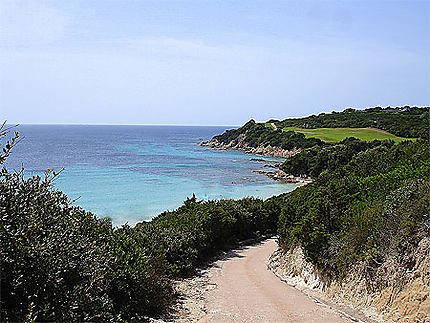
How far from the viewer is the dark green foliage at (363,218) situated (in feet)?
34.4

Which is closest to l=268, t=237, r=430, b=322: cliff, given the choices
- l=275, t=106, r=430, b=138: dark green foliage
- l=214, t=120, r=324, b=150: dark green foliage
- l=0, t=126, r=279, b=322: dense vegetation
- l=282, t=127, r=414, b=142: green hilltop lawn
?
l=0, t=126, r=279, b=322: dense vegetation

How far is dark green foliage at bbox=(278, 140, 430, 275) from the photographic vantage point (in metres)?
10.5

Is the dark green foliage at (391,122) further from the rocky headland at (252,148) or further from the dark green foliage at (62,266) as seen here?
the dark green foliage at (62,266)

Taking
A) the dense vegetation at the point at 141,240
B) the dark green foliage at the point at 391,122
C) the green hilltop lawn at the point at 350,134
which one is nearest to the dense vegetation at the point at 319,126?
the dark green foliage at the point at 391,122

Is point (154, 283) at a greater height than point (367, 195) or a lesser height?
lesser

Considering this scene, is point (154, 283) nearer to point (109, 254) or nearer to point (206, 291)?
point (109, 254)

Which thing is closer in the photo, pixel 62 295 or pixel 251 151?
pixel 62 295

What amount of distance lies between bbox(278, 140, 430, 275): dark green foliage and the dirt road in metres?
1.59

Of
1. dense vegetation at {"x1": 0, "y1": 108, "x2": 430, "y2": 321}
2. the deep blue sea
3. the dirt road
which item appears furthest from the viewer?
the deep blue sea

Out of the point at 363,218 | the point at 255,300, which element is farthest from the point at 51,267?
the point at 363,218

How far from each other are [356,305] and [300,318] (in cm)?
175

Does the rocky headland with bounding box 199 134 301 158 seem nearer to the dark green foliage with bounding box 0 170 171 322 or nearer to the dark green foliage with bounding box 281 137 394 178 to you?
the dark green foliage with bounding box 281 137 394 178

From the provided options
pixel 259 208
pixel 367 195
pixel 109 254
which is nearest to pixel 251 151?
pixel 259 208

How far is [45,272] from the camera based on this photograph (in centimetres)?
611
